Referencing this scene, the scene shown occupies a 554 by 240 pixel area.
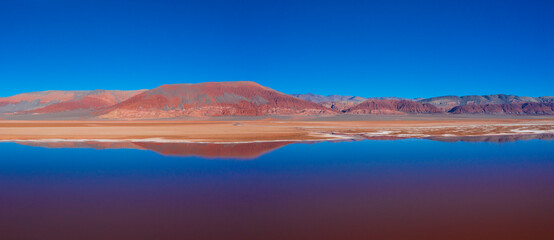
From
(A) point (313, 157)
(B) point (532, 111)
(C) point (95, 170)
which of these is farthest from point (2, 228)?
(B) point (532, 111)

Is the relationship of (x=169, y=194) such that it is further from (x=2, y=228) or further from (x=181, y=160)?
(x=181, y=160)

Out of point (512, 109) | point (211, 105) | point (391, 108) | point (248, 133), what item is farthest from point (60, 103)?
point (512, 109)

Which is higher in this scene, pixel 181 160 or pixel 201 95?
pixel 201 95

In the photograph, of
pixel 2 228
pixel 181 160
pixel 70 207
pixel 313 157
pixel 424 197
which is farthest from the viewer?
pixel 313 157

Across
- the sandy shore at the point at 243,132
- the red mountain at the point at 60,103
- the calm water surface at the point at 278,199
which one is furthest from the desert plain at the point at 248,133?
the red mountain at the point at 60,103

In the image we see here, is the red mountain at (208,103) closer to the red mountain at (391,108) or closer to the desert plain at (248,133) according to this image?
the red mountain at (391,108)

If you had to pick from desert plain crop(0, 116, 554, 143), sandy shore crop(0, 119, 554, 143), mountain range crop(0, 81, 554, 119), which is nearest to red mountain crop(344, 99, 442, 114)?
mountain range crop(0, 81, 554, 119)

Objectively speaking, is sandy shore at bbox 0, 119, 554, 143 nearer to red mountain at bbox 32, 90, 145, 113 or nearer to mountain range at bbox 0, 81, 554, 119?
mountain range at bbox 0, 81, 554, 119
